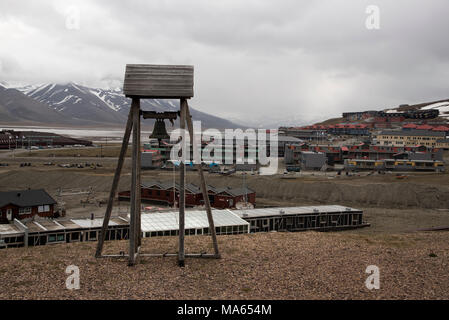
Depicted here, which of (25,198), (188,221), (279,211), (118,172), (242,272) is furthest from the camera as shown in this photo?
(25,198)

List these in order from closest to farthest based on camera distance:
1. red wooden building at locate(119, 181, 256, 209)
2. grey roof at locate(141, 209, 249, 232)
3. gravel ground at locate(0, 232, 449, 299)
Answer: gravel ground at locate(0, 232, 449, 299) → grey roof at locate(141, 209, 249, 232) → red wooden building at locate(119, 181, 256, 209)

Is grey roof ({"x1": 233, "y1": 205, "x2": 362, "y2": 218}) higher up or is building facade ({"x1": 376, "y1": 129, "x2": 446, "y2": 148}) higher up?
building facade ({"x1": 376, "y1": 129, "x2": 446, "y2": 148})

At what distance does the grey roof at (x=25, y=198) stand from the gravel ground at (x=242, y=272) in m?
30.3

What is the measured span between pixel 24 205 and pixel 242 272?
3869 cm

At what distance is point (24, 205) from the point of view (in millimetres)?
44031

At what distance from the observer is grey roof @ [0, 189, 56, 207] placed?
43469 mm

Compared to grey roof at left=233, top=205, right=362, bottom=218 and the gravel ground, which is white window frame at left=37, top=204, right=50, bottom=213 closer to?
grey roof at left=233, top=205, right=362, bottom=218

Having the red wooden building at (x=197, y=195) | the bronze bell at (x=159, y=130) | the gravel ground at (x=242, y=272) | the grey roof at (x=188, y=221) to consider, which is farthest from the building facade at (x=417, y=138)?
the bronze bell at (x=159, y=130)

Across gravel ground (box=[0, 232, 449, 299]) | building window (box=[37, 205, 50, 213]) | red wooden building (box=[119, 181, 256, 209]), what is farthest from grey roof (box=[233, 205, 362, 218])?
building window (box=[37, 205, 50, 213])

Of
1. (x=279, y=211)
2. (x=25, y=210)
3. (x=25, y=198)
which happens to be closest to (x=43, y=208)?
(x=25, y=210)

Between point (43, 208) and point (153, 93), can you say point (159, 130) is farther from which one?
point (43, 208)
